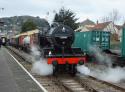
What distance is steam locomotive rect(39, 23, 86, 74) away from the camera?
17.6 metres

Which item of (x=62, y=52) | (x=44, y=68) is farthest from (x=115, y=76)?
(x=44, y=68)

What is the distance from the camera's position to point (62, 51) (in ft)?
59.9

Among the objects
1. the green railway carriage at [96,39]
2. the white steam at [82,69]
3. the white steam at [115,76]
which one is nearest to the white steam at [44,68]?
the white steam at [82,69]

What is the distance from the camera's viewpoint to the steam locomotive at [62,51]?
1764cm

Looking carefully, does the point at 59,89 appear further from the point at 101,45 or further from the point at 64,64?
the point at 101,45

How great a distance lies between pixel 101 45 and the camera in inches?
1126

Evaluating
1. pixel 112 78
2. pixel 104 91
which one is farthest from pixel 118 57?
pixel 104 91

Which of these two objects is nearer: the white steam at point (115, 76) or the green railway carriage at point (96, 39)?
the white steam at point (115, 76)

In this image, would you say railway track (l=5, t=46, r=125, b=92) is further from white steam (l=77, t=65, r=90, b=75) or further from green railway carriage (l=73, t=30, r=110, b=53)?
green railway carriage (l=73, t=30, r=110, b=53)

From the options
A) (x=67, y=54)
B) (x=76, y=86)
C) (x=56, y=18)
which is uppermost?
(x=56, y=18)

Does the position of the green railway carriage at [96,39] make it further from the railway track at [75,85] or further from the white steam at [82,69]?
the railway track at [75,85]

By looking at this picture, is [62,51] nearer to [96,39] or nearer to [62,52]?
[62,52]

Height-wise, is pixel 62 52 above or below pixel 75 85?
above

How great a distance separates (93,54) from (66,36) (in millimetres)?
9390
